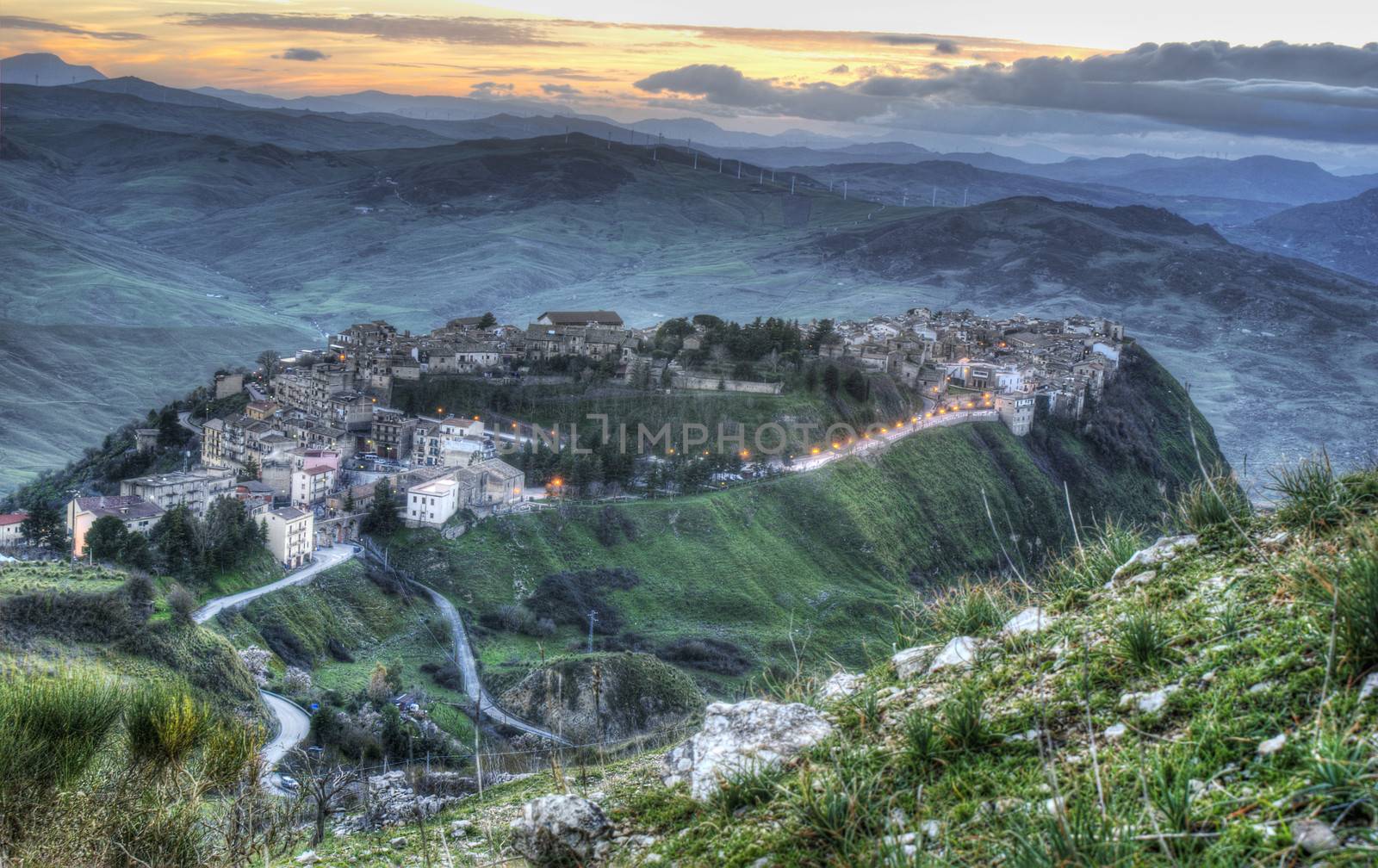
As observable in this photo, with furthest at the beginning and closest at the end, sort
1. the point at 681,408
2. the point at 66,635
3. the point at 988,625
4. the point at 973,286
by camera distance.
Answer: the point at 973,286
the point at 681,408
the point at 66,635
the point at 988,625

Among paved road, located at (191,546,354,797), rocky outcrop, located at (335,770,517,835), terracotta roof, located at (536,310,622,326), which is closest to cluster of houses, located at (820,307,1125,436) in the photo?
terracotta roof, located at (536,310,622,326)

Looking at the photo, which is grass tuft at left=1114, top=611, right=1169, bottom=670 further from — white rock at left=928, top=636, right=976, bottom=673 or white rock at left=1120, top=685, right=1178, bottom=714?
white rock at left=928, top=636, right=976, bottom=673

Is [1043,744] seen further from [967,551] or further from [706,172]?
[706,172]

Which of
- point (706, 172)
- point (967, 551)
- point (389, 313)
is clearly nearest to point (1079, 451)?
point (967, 551)

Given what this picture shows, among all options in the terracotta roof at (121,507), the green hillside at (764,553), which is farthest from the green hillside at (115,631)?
the terracotta roof at (121,507)

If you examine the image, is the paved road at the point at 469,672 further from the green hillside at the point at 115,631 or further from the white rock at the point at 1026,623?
the white rock at the point at 1026,623
